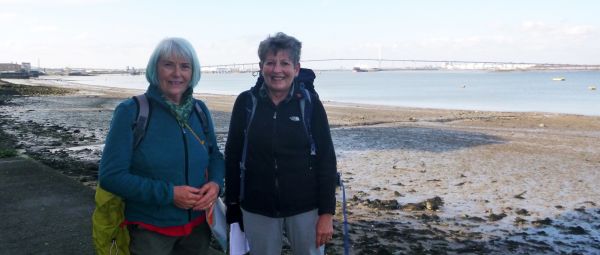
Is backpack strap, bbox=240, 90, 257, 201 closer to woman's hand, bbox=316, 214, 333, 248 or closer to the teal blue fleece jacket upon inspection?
the teal blue fleece jacket

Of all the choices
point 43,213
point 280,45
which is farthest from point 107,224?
point 43,213

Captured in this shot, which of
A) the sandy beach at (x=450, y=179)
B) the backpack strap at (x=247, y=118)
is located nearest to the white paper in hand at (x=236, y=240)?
the backpack strap at (x=247, y=118)

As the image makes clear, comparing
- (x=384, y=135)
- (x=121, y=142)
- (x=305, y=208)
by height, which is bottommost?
(x=384, y=135)

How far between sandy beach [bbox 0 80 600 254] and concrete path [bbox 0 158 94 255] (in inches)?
34.6

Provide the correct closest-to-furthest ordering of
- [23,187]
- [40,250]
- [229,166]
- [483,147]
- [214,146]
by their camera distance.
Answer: [214,146] → [229,166] → [40,250] → [23,187] → [483,147]

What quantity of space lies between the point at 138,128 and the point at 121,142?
0.10 m

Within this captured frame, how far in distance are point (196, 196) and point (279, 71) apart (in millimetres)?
852

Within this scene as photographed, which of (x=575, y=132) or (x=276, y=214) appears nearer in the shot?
(x=276, y=214)

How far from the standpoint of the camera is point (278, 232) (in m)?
3.05

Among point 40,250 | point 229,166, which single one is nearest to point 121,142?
point 229,166

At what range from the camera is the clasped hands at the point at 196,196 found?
248 centimetres

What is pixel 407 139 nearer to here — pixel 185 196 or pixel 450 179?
pixel 450 179

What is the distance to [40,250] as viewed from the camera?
13.7 feet

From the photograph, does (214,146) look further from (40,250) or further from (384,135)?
(384,135)
